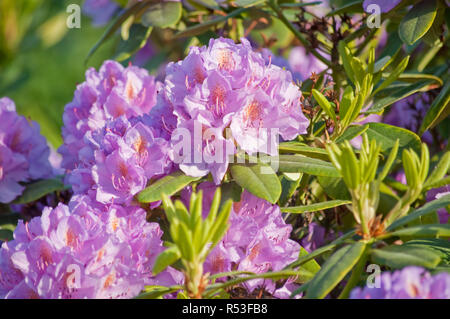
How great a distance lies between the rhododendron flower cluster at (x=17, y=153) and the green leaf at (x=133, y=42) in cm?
26

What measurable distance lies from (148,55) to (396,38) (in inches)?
36.1

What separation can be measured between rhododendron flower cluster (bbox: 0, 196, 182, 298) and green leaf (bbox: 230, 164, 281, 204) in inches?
5.7

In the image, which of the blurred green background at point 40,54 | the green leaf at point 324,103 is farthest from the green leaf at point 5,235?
the blurred green background at point 40,54

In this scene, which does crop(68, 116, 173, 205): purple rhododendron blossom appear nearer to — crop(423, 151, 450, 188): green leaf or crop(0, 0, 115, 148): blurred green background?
crop(423, 151, 450, 188): green leaf

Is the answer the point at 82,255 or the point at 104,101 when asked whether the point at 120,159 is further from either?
the point at 104,101

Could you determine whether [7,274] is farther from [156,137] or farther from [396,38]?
[396,38]

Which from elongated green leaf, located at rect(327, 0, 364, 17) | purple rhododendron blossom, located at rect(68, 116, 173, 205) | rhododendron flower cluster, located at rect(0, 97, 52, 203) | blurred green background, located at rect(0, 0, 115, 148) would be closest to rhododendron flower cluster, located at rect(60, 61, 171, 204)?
purple rhododendron blossom, located at rect(68, 116, 173, 205)

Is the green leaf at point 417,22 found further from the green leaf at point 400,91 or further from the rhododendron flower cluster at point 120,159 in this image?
the rhododendron flower cluster at point 120,159

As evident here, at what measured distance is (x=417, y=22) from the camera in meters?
1.16

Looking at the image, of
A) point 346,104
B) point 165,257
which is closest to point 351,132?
point 346,104

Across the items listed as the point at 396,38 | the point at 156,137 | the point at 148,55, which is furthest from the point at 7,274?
the point at 148,55

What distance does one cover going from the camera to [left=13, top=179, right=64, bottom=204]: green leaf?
4.29 feet

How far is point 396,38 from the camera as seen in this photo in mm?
1428

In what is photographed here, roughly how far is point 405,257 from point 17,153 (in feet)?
2.86
